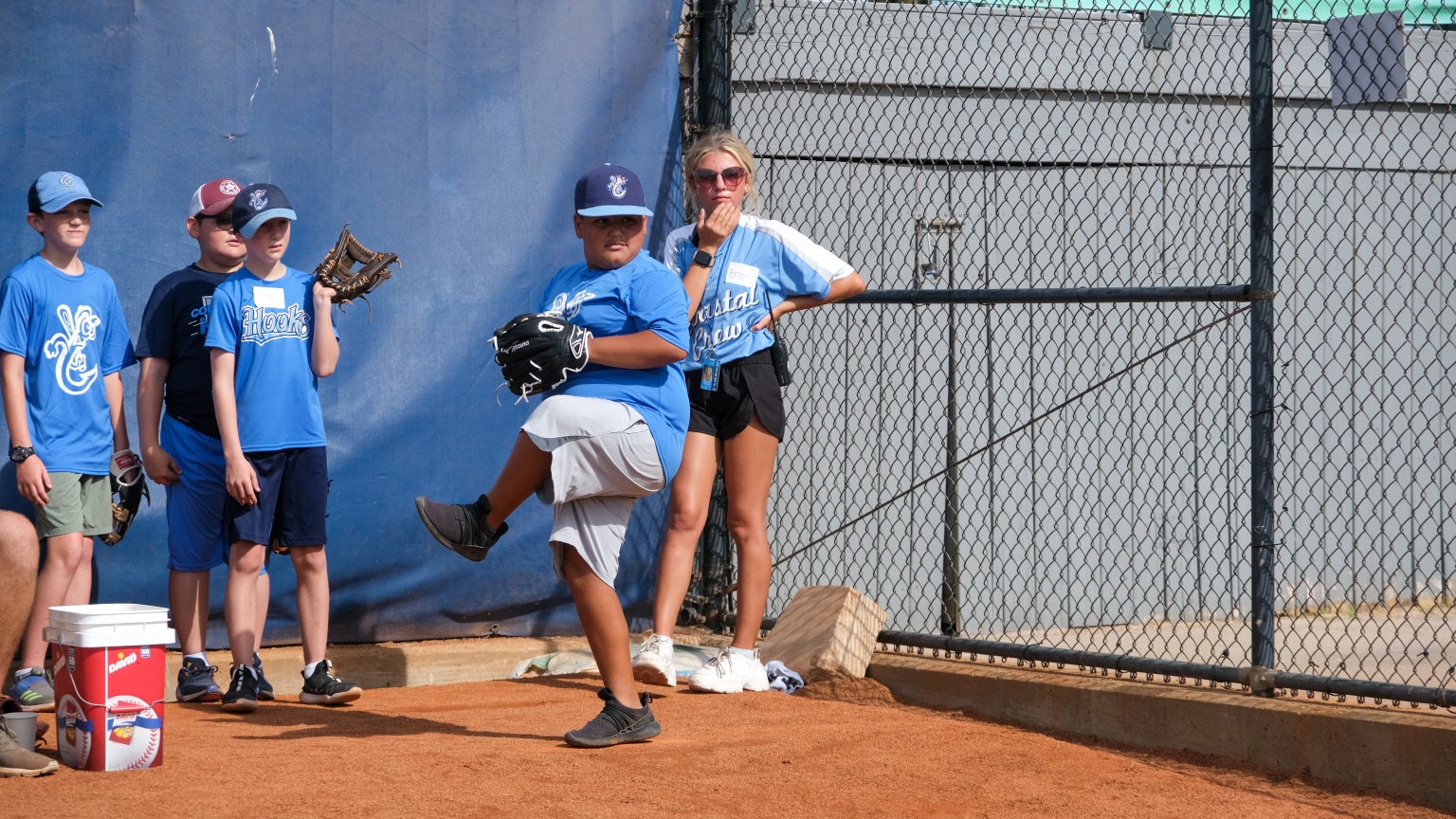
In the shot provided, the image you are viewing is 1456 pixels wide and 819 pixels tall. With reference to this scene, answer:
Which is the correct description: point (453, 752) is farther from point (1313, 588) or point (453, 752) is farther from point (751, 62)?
point (1313, 588)

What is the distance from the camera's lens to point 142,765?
13.0ft

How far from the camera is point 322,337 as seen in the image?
5.12 metres

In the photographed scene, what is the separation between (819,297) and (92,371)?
2.67 meters

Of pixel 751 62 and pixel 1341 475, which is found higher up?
pixel 751 62

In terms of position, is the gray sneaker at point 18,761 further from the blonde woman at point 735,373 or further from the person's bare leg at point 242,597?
the blonde woman at point 735,373

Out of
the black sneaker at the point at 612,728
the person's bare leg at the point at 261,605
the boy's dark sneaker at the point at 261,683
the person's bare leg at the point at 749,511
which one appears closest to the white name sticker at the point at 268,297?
the person's bare leg at the point at 261,605

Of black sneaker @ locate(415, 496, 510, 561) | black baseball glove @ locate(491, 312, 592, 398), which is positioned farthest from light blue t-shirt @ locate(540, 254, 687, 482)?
black sneaker @ locate(415, 496, 510, 561)

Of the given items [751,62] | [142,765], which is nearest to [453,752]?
[142,765]

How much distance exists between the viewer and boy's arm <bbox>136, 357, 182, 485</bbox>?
5066 millimetres

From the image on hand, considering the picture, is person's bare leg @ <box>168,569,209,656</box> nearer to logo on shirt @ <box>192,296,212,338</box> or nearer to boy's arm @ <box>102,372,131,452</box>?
boy's arm @ <box>102,372,131,452</box>

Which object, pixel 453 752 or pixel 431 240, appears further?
pixel 431 240

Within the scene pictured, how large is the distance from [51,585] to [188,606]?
459 millimetres

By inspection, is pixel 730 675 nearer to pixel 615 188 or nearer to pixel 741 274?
pixel 741 274

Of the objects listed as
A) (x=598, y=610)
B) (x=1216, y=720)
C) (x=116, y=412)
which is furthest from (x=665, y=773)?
(x=116, y=412)
